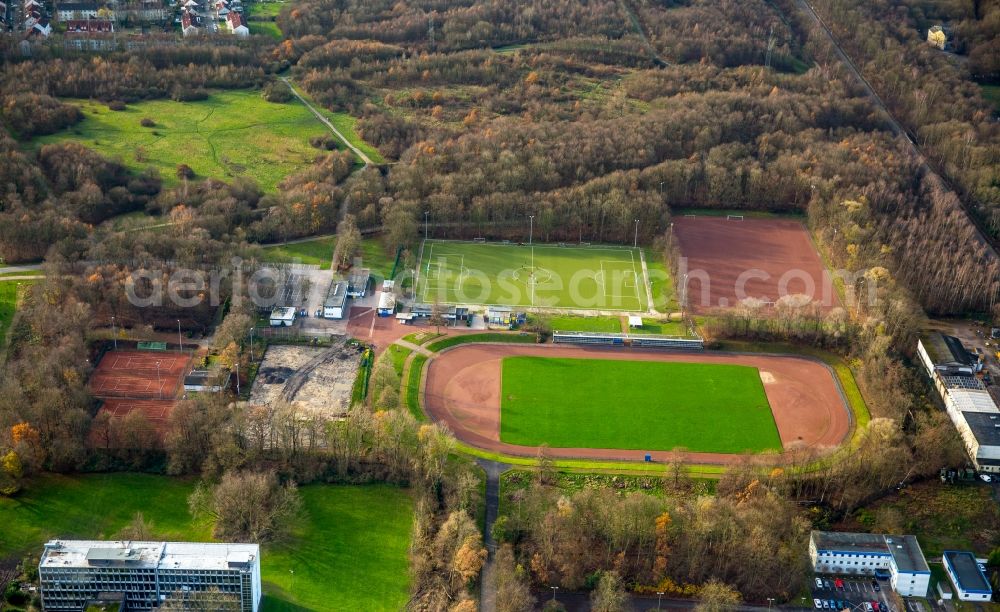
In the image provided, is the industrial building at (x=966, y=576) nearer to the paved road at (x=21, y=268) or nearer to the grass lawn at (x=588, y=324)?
the grass lawn at (x=588, y=324)

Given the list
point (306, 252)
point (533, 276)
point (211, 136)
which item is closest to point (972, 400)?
point (533, 276)

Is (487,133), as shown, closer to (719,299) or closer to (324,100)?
(324,100)

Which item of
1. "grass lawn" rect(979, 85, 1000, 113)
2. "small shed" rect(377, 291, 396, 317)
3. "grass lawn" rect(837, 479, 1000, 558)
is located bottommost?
"grass lawn" rect(837, 479, 1000, 558)

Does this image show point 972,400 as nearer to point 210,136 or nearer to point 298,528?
point 298,528

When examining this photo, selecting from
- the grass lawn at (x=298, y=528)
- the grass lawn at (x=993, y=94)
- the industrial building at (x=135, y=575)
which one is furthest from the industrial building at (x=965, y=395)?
the grass lawn at (x=993, y=94)

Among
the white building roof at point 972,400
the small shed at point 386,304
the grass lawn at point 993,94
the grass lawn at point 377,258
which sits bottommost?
the white building roof at point 972,400

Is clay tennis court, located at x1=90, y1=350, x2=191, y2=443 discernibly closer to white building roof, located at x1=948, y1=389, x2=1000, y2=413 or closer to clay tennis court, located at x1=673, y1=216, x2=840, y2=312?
clay tennis court, located at x1=673, y1=216, x2=840, y2=312

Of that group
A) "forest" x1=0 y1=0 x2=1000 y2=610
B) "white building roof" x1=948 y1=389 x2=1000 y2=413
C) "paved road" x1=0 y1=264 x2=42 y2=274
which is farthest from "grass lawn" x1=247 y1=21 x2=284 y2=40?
"white building roof" x1=948 y1=389 x2=1000 y2=413
